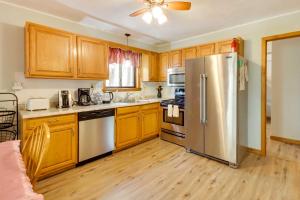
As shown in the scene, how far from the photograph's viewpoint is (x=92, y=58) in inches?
125

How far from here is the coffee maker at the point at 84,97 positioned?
319cm

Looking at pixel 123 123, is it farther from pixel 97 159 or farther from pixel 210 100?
pixel 210 100

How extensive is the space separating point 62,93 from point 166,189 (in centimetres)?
219

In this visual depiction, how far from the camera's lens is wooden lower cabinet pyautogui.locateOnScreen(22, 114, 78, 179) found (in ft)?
7.80

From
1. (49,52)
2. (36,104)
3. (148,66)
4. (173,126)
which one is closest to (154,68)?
(148,66)

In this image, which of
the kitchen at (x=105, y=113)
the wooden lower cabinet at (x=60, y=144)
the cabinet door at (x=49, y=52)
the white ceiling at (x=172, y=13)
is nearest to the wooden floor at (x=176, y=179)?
the kitchen at (x=105, y=113)

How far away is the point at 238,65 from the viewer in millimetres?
2662

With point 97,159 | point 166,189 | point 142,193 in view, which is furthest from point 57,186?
point 166,189

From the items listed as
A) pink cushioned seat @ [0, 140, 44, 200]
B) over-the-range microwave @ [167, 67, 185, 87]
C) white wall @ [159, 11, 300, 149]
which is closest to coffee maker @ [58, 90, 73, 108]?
pink cushioned seat @ [0, 140, 44, 200]

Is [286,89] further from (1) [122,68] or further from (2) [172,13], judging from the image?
(1) [122,68]

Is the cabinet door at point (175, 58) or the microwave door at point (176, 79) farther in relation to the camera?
the cabinet door at point (175, 58)

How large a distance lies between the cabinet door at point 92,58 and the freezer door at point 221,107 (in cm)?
188

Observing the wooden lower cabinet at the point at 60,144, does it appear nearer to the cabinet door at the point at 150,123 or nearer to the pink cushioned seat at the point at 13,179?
the pink cushioned seat at the point at 13,179

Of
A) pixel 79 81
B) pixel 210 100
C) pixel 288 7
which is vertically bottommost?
pixel 210 100
